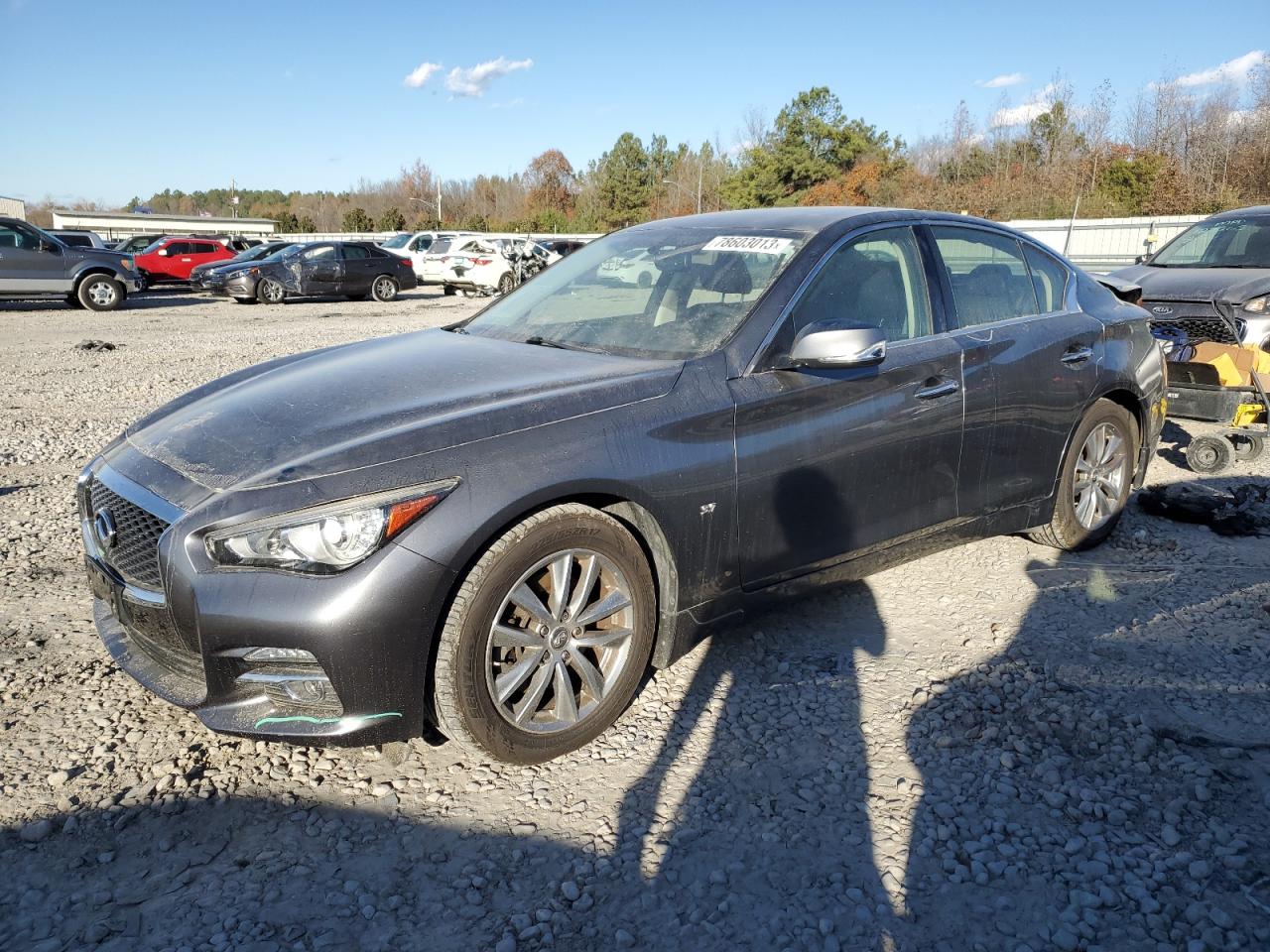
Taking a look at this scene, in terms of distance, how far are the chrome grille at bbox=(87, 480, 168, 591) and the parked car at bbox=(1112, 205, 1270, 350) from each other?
23.5 feet

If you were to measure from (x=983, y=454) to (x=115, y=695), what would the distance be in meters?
3.66

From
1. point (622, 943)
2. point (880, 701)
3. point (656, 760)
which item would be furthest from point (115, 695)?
point (880, 701)

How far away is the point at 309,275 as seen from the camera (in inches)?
910

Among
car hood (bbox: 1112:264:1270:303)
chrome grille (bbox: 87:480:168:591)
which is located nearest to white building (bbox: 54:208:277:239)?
car hood (bbox: 1112:264:1270:303)

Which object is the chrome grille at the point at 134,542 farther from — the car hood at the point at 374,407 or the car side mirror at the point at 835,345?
the car side mirror at the point at 835,345

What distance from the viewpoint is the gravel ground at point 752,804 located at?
2.43m

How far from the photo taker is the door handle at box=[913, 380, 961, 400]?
3.94 metres

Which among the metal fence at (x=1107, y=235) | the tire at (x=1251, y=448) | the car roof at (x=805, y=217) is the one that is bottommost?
the tire at (x=1251, y=448)

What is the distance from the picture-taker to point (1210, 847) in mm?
2699

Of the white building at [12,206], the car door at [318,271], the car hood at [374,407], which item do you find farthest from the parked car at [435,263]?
the white building at [12,206]

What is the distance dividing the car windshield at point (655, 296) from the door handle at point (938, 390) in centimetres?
78

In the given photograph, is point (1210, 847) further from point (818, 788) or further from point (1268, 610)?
point (1268, 610)

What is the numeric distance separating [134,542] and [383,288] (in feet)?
74.0

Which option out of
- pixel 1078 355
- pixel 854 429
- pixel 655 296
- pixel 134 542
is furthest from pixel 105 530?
pixel 1078 355
